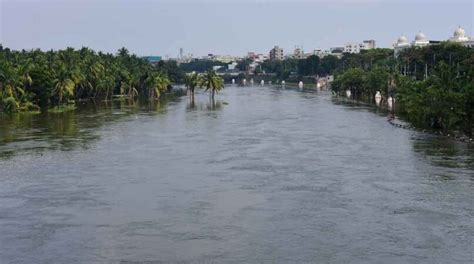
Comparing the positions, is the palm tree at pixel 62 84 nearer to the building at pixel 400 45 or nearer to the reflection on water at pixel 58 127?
the reflection on water at pixel 58 127

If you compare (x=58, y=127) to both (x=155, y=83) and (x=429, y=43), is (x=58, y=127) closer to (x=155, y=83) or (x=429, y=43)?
(x=155, y=83)

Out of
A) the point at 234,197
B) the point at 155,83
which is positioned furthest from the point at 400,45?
the point at 234,197

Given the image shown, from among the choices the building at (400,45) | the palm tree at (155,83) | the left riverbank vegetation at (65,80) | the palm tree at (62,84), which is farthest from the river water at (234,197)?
the building at (400,45)

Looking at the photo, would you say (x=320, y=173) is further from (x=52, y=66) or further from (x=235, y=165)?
(x=52, y=66)

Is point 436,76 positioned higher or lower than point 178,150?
higher

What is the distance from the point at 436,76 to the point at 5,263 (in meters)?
41.3

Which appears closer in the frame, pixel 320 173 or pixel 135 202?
pixel 135 202

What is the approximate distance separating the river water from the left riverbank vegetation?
17390 mm

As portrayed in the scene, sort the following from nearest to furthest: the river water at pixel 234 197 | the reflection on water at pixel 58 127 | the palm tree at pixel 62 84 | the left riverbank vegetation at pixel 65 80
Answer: the river water at pixel 234 197
the reflection on water at pixel 58 127
the left riverbank vegetation at pixel 65 80
the palm tree at pixel 62 84

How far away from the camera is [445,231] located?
23266mm

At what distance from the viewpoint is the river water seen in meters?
21.4

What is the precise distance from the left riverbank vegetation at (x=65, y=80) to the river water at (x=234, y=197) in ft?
57.1

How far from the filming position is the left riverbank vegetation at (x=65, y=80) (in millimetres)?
69188

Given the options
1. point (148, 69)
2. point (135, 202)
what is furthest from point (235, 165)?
point (148, 69)
